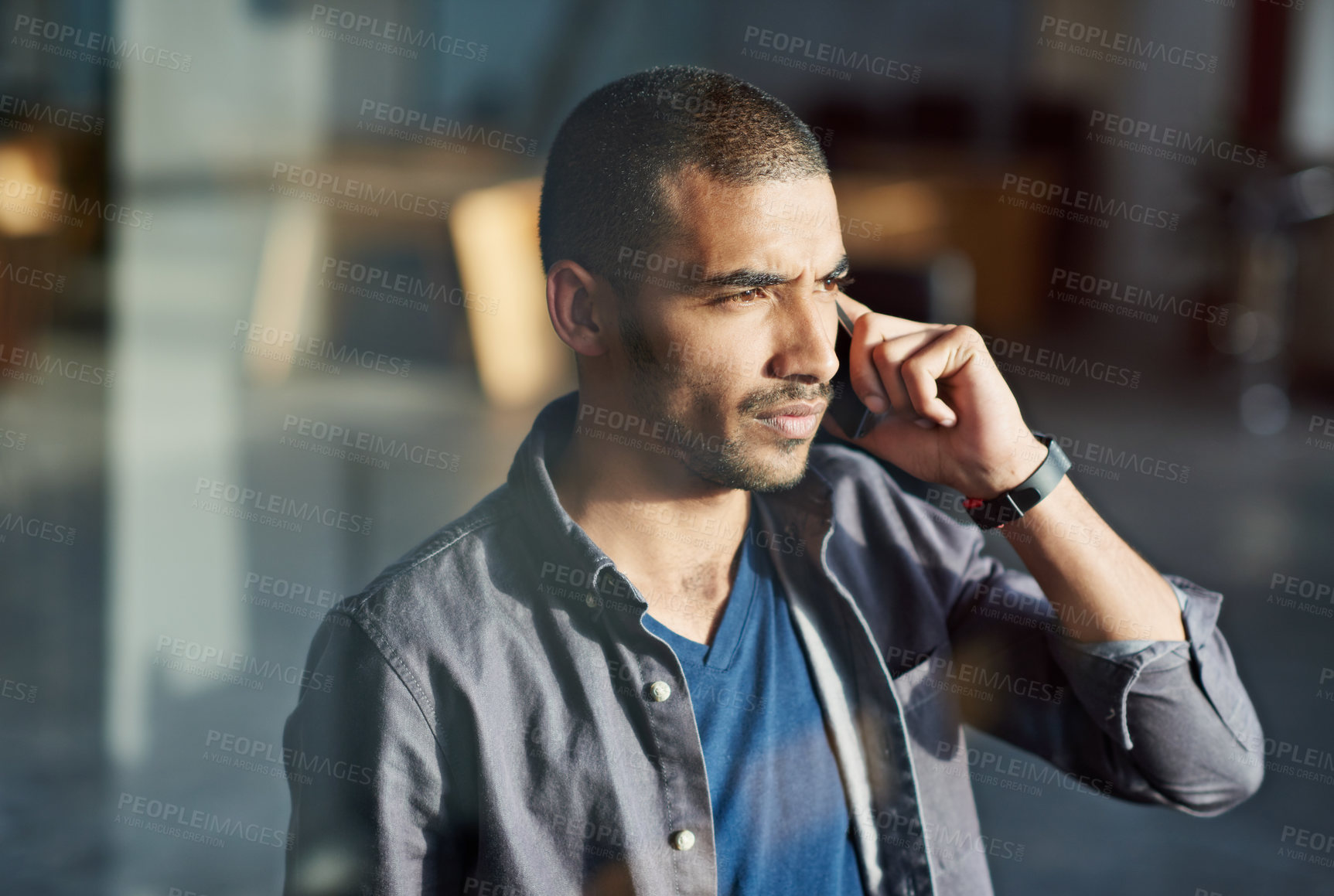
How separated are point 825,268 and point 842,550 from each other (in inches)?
13.6

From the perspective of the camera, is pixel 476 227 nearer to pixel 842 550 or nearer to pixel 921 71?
pixel 921 71

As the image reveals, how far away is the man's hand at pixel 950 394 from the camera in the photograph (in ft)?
3.84

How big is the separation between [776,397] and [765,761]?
14.4 inches

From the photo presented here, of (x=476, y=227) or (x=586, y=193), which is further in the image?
(x=476, y=227)

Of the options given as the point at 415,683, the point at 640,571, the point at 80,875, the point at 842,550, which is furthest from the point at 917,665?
the point at 80,875

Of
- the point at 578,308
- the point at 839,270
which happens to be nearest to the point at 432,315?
the point at 578,308

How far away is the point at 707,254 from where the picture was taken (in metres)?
1.11

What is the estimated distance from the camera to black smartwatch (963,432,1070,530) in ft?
3.87

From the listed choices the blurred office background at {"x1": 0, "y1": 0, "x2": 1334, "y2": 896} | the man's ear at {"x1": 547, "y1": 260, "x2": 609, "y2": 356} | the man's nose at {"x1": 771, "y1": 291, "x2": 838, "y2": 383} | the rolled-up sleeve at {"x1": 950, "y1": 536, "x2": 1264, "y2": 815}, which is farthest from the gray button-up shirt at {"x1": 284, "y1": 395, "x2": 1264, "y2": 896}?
the blurred office background at {"x1": 0, "y1": 0, "x2": 1334, "y2": 896}

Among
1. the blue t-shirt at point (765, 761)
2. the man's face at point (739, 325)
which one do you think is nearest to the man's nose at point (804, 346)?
the man's face at point (739, 325)

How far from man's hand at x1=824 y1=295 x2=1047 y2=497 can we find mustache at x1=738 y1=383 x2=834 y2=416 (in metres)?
0.08

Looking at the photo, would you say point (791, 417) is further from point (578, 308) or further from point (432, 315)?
point (432, 315)

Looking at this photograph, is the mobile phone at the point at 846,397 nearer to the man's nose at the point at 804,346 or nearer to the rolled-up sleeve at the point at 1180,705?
the man's nose at the point at 804,346

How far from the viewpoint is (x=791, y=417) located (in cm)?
116
